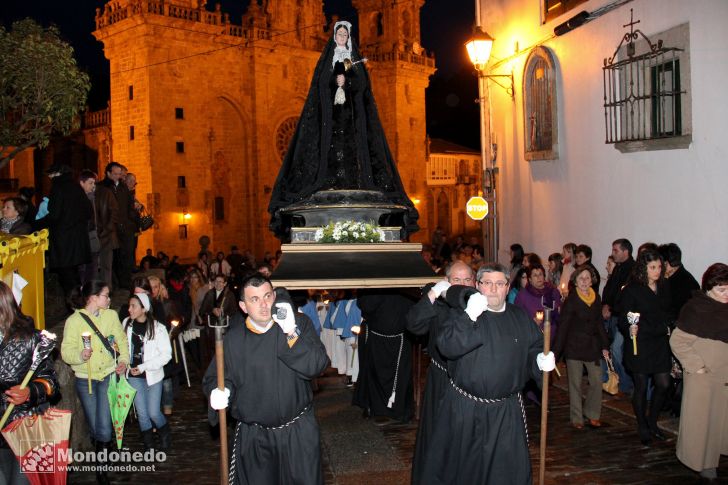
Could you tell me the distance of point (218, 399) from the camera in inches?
175

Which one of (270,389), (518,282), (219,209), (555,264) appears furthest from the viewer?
(219,209)

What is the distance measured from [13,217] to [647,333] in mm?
7376

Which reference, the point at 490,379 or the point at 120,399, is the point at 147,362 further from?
the point at 490,379

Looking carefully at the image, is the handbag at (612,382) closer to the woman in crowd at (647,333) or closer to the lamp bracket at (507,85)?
the woman in crowd at (647,333)

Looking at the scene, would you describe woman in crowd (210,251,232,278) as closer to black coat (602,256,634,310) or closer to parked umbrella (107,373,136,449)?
parked umbrella (107,373,136,449)

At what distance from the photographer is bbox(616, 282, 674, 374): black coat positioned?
7.21 metres

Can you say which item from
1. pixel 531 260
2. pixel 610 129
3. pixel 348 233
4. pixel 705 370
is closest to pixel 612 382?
pixel 531 260

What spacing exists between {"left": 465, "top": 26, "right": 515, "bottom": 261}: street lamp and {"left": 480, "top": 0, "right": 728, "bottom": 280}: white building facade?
26cm

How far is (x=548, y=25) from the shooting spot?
12930mm

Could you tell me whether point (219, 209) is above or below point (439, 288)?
above

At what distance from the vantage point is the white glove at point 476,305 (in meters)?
4.71

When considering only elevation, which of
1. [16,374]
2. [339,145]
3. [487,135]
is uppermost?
[487,135]

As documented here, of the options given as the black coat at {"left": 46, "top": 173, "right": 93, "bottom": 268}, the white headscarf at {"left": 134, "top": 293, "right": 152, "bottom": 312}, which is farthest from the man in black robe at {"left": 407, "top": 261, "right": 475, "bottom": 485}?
the black coat at {"left": 46, "top": 173, "right": 93, "bottom": 268}

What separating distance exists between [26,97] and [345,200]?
5798mm
